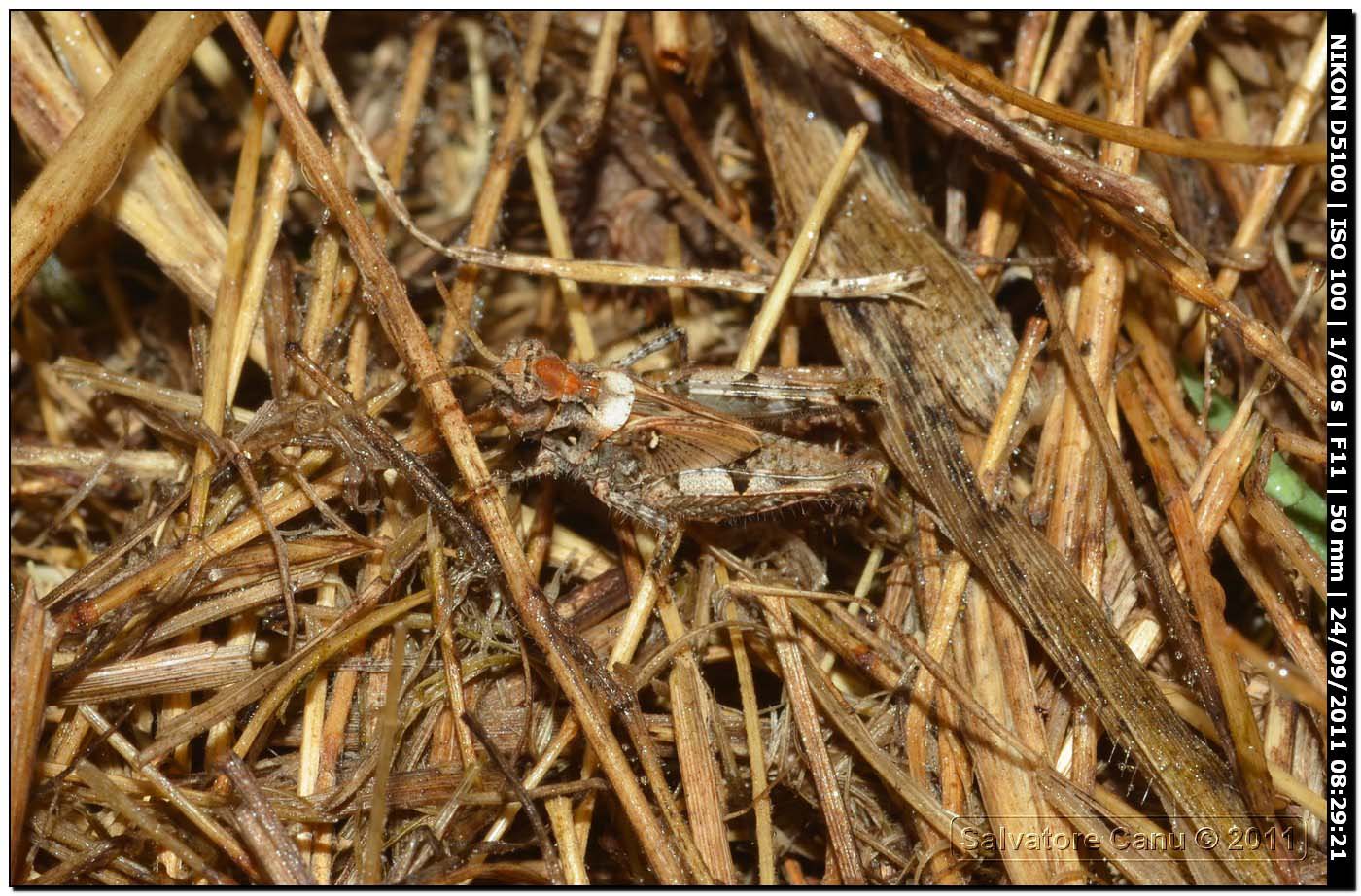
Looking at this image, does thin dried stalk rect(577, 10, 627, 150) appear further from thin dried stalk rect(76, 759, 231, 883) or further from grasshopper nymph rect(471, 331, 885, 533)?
thin dried stalk rect(76, 759, 231, 883)

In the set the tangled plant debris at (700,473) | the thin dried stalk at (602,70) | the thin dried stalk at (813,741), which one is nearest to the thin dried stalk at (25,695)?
the tangled plant debris at (700,473)

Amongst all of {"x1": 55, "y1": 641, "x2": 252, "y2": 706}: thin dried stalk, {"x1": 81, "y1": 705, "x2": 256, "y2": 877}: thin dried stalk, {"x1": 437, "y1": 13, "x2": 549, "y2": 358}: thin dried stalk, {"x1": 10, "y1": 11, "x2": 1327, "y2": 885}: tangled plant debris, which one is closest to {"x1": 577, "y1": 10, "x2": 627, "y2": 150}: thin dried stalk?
{"x1": 10, "y1": 11, "x2": 1327, "y2": 885}: tangled plant debris

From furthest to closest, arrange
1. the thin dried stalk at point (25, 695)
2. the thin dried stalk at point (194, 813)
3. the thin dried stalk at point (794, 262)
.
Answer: the thin dried stalk at point (794, 262) < the thin dried stalk at point (194, 813) < the thin dried stalk at point (25, 695)

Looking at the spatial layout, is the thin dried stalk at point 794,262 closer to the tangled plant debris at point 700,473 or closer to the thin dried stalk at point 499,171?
the tangled plant debris at point 700,473

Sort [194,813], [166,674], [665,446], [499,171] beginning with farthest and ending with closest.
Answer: [499,171], [665,446], [166,674], [194,813]

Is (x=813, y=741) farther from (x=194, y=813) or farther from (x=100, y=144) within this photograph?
(x=100, y=144)

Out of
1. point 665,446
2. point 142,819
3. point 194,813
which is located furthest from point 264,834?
point 665,446

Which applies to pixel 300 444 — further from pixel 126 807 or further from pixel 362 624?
pixel 126 807

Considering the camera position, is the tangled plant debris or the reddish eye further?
the reddish eye

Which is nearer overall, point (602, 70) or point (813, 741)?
point (813, 741)
